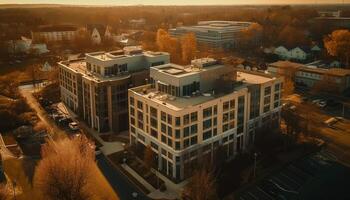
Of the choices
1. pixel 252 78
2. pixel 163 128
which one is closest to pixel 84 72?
pixel 163 128

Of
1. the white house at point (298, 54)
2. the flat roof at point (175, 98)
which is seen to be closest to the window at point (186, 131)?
the flat roof at point (175, 98)

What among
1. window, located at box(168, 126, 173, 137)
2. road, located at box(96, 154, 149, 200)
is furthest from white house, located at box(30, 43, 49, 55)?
window, located at box(168, 126, 173, 137)

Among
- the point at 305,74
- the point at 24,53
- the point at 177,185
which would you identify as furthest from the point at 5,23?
the point at 177,185

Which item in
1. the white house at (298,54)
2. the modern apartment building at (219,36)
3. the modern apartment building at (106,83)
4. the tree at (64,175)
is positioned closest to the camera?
the tree at (64,175)

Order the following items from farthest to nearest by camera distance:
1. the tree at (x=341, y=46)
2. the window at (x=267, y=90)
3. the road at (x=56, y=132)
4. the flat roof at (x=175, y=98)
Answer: the tree at (x=341, y=46) → the window at (x=267, y=90) → the flat roof at (x=175, y=98) → the road at (x=56, y=132)

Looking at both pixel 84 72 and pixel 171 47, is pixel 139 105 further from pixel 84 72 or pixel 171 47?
pixel 171 47

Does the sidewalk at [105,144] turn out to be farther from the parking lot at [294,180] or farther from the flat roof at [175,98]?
the parking lot at [294,180]

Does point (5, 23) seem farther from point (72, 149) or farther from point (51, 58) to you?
point (72, 149)
